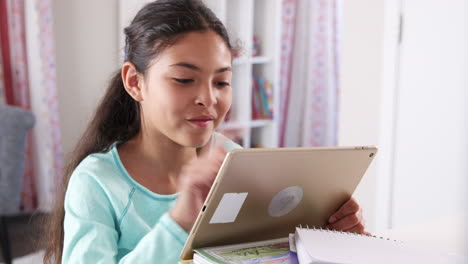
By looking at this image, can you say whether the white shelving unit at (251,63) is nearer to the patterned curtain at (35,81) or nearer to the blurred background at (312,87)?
the blurred background at (312,87)

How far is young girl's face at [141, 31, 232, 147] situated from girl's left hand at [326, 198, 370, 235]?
0.26 meters

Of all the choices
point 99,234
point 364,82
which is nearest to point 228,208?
point 99,234

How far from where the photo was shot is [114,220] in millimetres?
1038

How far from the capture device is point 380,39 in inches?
99.3

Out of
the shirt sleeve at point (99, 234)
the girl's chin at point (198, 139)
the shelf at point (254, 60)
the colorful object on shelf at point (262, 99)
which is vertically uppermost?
the shelf at point (254, 60)

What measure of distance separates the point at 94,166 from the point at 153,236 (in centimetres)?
27

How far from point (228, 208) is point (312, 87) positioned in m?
3.40

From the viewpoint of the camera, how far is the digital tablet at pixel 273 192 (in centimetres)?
76

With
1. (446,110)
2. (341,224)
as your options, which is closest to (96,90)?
(446,110)

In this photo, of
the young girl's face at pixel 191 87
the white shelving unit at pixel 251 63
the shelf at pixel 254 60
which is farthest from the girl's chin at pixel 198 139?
the shelf at pixel 254 60

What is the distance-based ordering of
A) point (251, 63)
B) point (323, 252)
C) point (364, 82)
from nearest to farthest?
point (323, 252)
point (364, 82)
point (251, 63)

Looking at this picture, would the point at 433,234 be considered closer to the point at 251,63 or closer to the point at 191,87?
the point at 191,87

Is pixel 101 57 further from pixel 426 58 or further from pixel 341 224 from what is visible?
pixel 341 224

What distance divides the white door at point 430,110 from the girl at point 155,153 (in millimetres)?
1429
